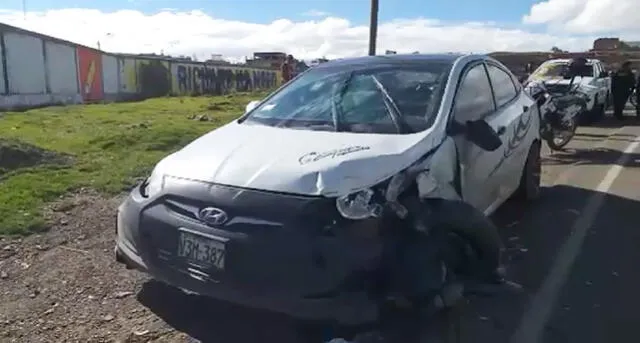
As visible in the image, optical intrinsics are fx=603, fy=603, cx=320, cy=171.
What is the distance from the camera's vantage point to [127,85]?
107ft

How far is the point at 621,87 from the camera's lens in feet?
53.1

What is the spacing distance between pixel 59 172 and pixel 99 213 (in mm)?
2177

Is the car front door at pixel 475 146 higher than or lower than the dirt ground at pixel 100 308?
higher

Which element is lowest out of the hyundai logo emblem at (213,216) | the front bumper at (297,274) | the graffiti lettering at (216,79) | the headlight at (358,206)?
the graffiti lettering at (216,79)

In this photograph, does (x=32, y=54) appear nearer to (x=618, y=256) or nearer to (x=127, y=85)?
(x=127, y=85)

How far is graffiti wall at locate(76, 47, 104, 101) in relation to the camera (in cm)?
2814

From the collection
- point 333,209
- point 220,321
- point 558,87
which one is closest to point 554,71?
point 558,87

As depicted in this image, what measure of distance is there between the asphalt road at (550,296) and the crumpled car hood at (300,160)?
0.91m

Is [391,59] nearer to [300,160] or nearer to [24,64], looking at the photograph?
[300,160]

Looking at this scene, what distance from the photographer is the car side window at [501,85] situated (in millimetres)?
5340

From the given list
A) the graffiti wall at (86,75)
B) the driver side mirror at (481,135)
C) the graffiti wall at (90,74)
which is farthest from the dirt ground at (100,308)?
the graffiti wall at (90,74)

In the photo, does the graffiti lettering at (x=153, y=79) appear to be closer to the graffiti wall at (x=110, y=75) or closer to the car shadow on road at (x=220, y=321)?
the graffiti wall at (x=110, y=75)

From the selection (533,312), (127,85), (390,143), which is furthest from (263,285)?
(127,85)

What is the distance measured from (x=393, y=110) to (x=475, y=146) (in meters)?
0.66
